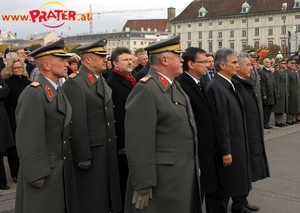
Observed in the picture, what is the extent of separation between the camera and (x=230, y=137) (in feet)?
16.4

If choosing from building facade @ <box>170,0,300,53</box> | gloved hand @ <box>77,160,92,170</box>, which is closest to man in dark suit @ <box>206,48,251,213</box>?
gloved hand @ <box>77,160,92,170</box>

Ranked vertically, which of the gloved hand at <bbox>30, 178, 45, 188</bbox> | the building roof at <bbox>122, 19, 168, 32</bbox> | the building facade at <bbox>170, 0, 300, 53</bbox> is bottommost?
the gloved hand at <bbox>30, 178, 45, 188</bbox>

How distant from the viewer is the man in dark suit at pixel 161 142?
352 centimetres

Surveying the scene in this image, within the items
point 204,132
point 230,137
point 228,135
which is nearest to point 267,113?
point 230,137

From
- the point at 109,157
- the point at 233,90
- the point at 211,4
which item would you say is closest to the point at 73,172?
the point at 109,157

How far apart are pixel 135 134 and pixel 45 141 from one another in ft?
2.64

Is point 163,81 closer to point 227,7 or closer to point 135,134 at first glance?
point 135,134

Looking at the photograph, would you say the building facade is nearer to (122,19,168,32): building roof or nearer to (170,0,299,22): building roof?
(170,0,299,22): building roof

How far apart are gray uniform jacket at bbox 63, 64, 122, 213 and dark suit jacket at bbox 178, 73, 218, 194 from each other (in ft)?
2.98

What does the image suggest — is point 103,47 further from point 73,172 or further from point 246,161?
point 246,161

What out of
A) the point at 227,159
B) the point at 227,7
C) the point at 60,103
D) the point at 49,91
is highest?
the point at 227,7

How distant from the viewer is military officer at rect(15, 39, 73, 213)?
3.65 m

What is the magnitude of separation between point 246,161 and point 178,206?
165 cm

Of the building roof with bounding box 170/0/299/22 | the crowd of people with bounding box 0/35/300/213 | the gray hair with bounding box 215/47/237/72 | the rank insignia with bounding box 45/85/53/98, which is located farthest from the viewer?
the building roof with bounding box 170/0/299/22
